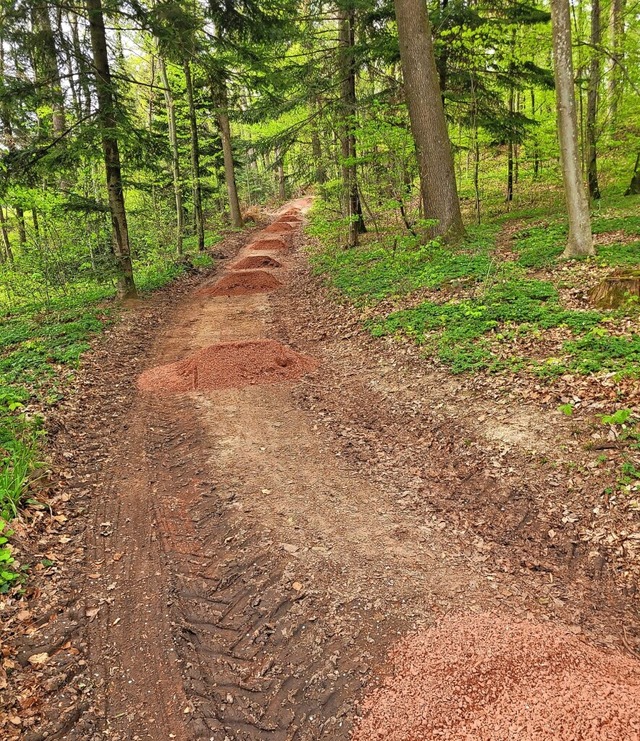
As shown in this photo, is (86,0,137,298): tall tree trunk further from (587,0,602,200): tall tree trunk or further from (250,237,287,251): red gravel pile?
(587,0,602,200): tall tree trunk

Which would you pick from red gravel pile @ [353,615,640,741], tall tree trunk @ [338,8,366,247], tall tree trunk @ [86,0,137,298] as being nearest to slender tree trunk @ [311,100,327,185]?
tall tree trunk @ [338,8,366,247]

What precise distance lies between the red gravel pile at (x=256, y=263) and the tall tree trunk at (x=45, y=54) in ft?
24.0

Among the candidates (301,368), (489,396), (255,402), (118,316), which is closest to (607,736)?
(489,396)

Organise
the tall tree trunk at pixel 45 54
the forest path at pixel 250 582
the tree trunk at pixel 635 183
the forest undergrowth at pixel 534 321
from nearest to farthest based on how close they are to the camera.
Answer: the forest path at pixel 250 582, the forest undergrowth at pixel 534 321, the tall tree trunk at pixel 45 54, the tree trunk at pixel 635 183

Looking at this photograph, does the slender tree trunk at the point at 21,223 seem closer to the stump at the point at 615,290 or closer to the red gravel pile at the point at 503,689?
the stump at the point at 615,290

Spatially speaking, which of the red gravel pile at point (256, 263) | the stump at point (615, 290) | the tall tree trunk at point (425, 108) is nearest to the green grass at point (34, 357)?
the red gravel pile at point (256, 263)

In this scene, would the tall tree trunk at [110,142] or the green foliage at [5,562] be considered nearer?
the green foliage at [5,562]

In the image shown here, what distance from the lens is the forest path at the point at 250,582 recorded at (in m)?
2.91

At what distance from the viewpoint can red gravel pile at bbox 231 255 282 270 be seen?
16.9 metres

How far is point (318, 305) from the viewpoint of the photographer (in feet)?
37.8

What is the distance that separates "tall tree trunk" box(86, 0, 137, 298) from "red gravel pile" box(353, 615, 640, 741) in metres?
11.0

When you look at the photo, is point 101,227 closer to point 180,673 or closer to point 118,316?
point 118,316

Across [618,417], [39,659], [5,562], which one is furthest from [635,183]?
[39,659]

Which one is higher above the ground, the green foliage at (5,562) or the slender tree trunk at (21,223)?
the slender tree trunk at (21,223)
